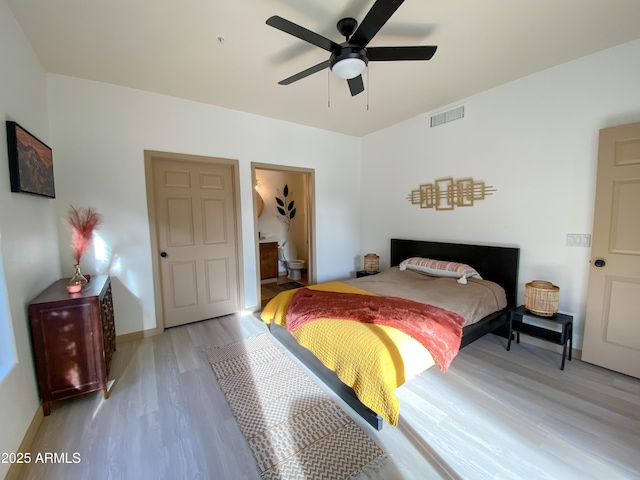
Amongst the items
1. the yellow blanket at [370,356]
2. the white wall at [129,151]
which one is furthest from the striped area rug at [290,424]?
the white wall at [129,151]

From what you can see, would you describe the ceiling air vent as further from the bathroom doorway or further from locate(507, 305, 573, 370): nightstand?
the bathroom doorway

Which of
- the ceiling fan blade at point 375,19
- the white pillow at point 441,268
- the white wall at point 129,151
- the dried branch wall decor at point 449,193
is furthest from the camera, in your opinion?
the dried branch wall decor at point 449,193

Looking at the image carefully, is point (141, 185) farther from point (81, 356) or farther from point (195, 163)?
point (81, 356)

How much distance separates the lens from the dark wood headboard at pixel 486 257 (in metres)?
2.78

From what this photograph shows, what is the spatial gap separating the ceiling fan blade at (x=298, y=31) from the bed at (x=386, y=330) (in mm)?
1922

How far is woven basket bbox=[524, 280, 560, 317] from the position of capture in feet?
7.68

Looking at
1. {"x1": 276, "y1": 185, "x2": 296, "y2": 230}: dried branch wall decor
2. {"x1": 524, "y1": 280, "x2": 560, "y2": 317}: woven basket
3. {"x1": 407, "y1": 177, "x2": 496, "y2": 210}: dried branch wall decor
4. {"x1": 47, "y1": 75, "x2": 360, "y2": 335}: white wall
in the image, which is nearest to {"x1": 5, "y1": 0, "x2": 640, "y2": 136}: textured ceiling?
{"x1": 47, "y1": 75, "x2": 360, "y2": 335}: white wall

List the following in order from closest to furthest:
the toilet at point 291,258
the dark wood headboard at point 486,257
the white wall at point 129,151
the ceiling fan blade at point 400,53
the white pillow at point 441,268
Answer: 1. the ceiling fan blade at point 400,53
2. the white wall at point 129,151
3. the dark wood headboard at point 486,257
4. the white pillow at point 441,268
5. the toilet at point 291,258

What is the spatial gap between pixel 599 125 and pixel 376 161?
2.57 metres

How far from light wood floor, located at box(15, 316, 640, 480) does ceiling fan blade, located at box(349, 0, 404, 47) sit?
2428 millimetres

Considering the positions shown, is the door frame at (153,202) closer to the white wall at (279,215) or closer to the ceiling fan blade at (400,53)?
the ceiling fan blade at (400,53)

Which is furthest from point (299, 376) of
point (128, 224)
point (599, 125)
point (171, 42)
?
point (599, 125)

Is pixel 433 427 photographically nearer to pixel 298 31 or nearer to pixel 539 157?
pixel 298 31

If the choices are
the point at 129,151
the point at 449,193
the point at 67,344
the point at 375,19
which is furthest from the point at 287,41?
the point at 67,344
